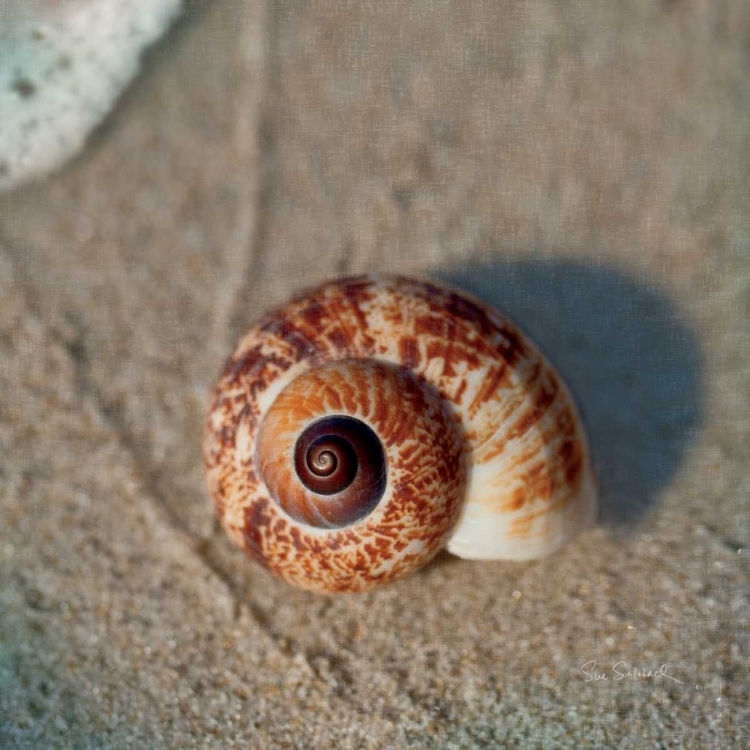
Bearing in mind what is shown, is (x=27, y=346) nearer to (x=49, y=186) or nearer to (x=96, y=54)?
(x=49, y=186)

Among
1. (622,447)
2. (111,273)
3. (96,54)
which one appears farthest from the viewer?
(96,54)

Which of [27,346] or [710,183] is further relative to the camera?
[710,183]

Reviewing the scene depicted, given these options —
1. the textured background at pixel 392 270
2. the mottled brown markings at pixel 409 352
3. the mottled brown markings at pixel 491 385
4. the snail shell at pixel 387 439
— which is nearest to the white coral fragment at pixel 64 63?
the textured background at pixel 392 270

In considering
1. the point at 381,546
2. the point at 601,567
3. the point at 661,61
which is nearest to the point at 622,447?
the point at 601,567

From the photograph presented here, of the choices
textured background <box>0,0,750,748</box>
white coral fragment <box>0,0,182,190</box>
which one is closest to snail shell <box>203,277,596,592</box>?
textured background <box>0,0,750,748</box>
